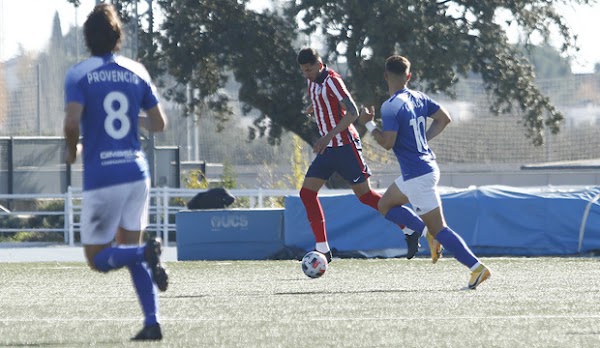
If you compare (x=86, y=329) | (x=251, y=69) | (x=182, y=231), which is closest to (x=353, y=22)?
(x=251, y=69)

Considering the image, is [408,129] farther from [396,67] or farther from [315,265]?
[315,265]

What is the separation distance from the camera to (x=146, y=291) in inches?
277

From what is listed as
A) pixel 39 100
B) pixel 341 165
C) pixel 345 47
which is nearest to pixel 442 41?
pixel 345 47

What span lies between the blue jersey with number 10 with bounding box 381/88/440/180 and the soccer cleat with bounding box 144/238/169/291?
3865 mm

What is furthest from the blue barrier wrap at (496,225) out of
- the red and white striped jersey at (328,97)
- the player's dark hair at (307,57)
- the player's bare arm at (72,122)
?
the player's bare arm at (72,122)

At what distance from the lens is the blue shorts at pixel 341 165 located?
12.5m

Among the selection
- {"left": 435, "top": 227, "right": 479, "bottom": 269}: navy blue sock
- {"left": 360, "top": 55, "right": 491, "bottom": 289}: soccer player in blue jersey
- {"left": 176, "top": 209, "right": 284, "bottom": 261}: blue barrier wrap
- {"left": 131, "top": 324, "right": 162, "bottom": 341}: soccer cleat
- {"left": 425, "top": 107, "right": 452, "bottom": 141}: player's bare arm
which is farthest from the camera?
{"left": 176, "top": 209, "right": 284, "bottom": 261}: blue barrier wrap

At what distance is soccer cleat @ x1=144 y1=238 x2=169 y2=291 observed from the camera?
673 centimetres

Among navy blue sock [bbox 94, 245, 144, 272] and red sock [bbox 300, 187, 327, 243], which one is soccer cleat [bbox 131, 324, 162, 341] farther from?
red sock [bbox 300, 187, 327, 243]

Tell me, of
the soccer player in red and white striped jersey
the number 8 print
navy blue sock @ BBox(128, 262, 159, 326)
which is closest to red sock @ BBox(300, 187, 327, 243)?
the soccer player in red and white striped jersey

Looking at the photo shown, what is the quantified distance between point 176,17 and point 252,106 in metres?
3.57

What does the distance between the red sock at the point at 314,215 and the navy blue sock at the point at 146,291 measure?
17.6 ft

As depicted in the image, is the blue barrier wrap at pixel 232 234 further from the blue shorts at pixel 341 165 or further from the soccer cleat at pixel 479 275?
the soccer cleat at pixel 479 275

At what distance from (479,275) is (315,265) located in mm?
1991
